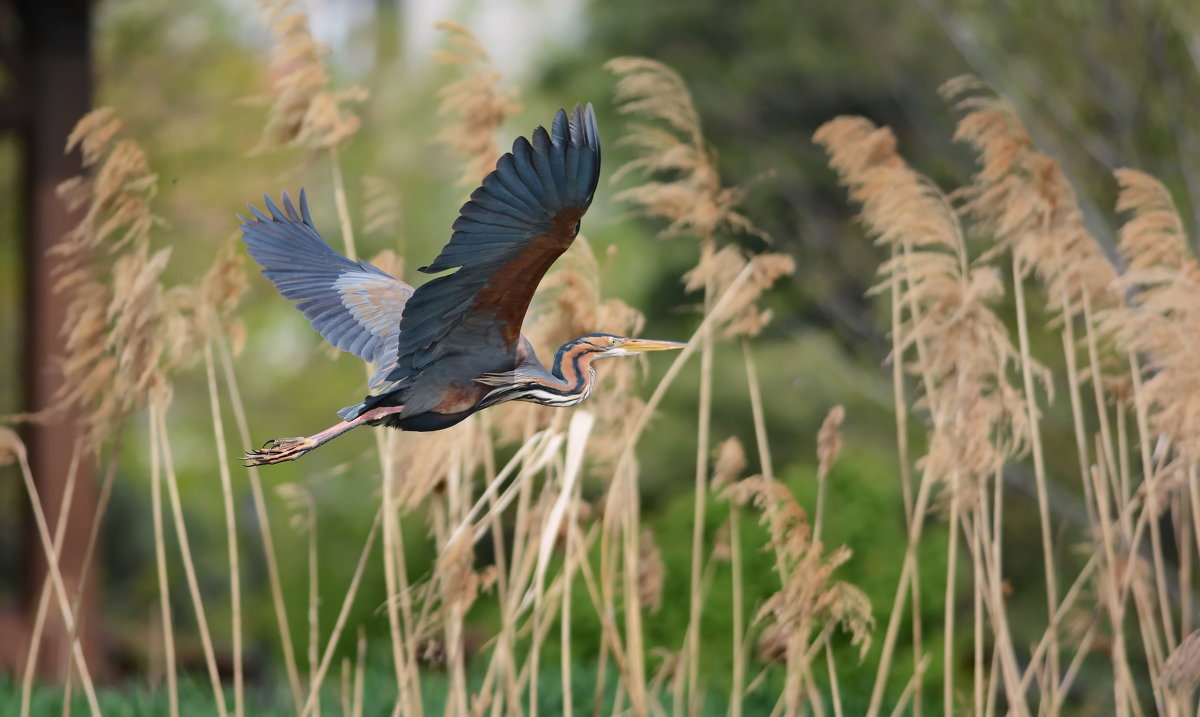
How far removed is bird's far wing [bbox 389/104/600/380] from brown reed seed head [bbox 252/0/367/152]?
3.75 feet

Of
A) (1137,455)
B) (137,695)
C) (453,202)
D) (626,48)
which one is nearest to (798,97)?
(626,48)

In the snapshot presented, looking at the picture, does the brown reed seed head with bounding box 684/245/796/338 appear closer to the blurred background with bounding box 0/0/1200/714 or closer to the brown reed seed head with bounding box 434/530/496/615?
the brown reed seed head with bounding box 434/530/496/615

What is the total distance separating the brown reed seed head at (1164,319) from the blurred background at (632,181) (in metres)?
2.99

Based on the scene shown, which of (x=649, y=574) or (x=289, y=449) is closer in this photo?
(x=289, y=449)

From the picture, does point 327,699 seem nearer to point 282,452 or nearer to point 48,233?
point 282,452

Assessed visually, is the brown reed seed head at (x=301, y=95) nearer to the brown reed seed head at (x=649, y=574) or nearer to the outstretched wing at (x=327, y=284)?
the outstretched wing at (x=327, y=284)

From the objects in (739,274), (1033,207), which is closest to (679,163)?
(739,274)

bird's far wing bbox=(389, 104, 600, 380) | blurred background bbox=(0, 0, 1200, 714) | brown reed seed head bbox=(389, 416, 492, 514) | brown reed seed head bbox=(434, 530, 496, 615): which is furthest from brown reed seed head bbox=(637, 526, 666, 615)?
blurred background bbox=(0, 0, 1200, 714)

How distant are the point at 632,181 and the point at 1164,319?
21.9 ft

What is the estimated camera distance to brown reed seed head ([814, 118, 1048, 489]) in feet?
10.1

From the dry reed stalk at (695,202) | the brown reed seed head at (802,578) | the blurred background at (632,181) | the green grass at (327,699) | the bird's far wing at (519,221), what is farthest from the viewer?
the blurred background at (632,181)

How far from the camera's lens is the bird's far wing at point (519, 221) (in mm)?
1957

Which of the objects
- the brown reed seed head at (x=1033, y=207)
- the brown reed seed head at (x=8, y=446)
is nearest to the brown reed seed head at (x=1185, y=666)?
the brown reed seed head at (x=1033, y=207)

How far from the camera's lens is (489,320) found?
6.98 ft
